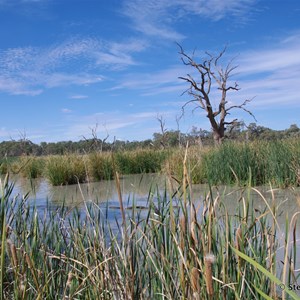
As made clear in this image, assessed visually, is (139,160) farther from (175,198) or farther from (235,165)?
(175,198)

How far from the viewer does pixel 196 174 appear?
8633 millimetres

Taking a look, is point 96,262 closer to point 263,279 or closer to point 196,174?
point 263,279

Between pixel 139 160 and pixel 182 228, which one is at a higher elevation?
pixel 139 160

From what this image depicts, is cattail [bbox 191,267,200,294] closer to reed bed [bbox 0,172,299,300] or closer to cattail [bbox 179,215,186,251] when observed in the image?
reed bed [bbox 0,172,299,300]

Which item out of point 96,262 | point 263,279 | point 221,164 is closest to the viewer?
point 263,279

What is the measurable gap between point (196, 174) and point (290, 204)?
12.4 ft

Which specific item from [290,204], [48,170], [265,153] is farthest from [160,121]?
[290,204]

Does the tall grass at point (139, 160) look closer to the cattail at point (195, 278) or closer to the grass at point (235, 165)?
the grass at point (235, 165)

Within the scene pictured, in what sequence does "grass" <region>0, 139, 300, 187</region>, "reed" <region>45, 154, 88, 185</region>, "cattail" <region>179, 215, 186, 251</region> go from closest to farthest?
"cattail" <region>179, 215, 186, 251</region> < "grass" <region>0, 139, 300, 187</region> < "reed" <region>45, 154, 88, 185</region>

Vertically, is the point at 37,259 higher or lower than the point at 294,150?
lower

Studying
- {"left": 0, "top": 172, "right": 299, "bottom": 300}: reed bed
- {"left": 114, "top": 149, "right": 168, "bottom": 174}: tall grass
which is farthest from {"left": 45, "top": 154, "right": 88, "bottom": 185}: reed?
{"left": 0, "top": 172, "right": 299, "bottom": 300}: reed bed

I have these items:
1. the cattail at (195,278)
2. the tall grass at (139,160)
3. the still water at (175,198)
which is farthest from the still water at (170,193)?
the tall grass at (139,160)

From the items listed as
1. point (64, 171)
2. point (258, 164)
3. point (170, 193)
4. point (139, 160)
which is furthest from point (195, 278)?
point (139, 160)

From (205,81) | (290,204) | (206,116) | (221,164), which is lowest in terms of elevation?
(290,204)
